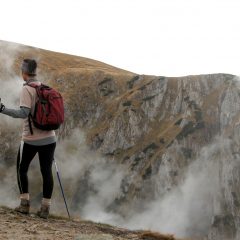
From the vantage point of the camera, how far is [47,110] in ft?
35.9

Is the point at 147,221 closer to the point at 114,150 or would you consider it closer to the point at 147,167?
the point at 147,167

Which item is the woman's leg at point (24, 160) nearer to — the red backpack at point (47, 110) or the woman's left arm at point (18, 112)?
the red backpack at point (47, 110)

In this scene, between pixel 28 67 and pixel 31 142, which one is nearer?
pixel 31 142

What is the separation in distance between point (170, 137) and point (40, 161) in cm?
16621

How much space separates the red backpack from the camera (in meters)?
10.9

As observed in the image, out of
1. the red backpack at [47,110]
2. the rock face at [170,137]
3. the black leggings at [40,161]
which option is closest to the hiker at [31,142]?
the black leggings at [40,161]

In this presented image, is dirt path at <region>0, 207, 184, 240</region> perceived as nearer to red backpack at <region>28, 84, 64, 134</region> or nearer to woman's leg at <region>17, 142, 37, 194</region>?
woman's leg at <region>17, 142, 37, 194</region>

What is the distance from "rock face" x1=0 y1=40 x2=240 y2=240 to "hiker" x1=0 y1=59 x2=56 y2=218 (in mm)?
144983

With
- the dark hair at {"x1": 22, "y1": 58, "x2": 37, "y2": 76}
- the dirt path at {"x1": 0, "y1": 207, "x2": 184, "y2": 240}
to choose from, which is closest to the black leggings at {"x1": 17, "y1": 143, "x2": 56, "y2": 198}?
the dirt path at {"x1": 0, "y1": 207, "x2": 184, "y2": 240}

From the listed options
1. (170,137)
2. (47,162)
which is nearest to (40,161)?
(47,162)

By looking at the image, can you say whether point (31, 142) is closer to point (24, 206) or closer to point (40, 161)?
point (40, 161)

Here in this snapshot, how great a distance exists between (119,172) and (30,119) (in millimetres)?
165432

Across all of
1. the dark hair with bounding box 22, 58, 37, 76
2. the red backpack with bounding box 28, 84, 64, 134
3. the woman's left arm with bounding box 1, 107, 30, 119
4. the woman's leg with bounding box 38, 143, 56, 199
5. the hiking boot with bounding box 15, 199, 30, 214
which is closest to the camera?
the woman's left arm with bounding box 1, 107, 30, 119

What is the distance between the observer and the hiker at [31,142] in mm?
11062
